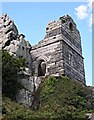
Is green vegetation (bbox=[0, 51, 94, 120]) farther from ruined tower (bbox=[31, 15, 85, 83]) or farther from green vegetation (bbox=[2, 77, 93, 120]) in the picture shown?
ruined tower (bbox=[31, 15, 85, 83])

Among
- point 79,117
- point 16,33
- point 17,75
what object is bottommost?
point 79,117

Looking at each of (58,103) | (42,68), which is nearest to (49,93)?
(58,103)

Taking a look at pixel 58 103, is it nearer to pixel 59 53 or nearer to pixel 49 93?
pixel 49 93

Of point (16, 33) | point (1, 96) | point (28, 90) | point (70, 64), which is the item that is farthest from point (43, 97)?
point (16, 33)

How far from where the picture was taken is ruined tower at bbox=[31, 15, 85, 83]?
30.4 m

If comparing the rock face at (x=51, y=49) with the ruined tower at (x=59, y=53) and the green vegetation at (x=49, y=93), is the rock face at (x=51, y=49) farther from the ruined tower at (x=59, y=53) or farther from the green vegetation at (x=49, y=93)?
the green vegetation at (x=49, y=93)

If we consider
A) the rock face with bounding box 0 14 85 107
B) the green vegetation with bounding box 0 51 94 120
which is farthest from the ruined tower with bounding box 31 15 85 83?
the green vegetation with bounding box 0 51 94 120

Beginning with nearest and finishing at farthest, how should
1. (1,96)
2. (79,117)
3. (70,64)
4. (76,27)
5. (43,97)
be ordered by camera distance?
(79,117), (1,96), (43,97), (70,64), (76,27)

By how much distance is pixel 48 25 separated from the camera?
33.7m

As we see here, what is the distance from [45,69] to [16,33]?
477cm

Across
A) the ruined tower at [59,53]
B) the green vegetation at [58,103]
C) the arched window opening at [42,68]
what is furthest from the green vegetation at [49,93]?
the arched window opening at [42,68]

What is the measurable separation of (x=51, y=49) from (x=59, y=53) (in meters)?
1.38

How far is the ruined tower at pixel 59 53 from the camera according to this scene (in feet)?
99.8

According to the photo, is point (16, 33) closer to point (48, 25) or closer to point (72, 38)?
point (48, 25)
